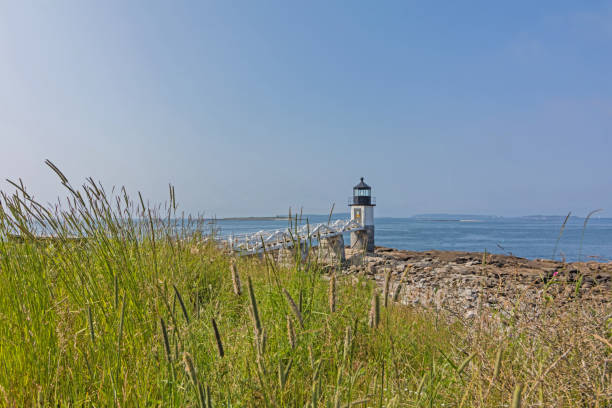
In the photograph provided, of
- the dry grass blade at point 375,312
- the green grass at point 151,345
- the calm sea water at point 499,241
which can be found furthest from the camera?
the calm sea water at point 499,241

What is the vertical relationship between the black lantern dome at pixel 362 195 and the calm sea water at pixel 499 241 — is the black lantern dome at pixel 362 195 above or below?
above

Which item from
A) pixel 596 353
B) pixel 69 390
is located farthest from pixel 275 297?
pixel 596 353

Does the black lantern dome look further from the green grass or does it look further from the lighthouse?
the green grass

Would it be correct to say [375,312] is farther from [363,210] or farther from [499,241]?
[499,241]

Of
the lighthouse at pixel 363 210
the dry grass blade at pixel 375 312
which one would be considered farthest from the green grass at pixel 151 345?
the lighthouse at pixel 363 210

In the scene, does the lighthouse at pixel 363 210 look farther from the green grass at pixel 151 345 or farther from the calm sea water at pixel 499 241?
the green grass at pixel 151 345

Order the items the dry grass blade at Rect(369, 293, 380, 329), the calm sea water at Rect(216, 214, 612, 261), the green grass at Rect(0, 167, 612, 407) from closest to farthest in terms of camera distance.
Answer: the dry grass blade at Rect(369, 293, 380, 329)
the green grass at Rect(0, 167, 612, 407)
the calm sea water at Rect(216, 214, 612, 261)

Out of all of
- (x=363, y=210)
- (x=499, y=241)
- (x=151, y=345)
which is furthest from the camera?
(x=499, y=241)

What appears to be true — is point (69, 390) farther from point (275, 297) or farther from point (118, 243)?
point (275, 297)

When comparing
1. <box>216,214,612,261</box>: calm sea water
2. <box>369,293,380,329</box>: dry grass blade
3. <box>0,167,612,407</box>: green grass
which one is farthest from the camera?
<box>216,214,612,261</box>: calm sea water

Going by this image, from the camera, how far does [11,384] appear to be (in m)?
1.92

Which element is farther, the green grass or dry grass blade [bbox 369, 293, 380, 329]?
the green grass

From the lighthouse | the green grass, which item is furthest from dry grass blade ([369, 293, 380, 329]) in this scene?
the lighthouse

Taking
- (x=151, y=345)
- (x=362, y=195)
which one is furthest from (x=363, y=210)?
(x=151, y=345)
